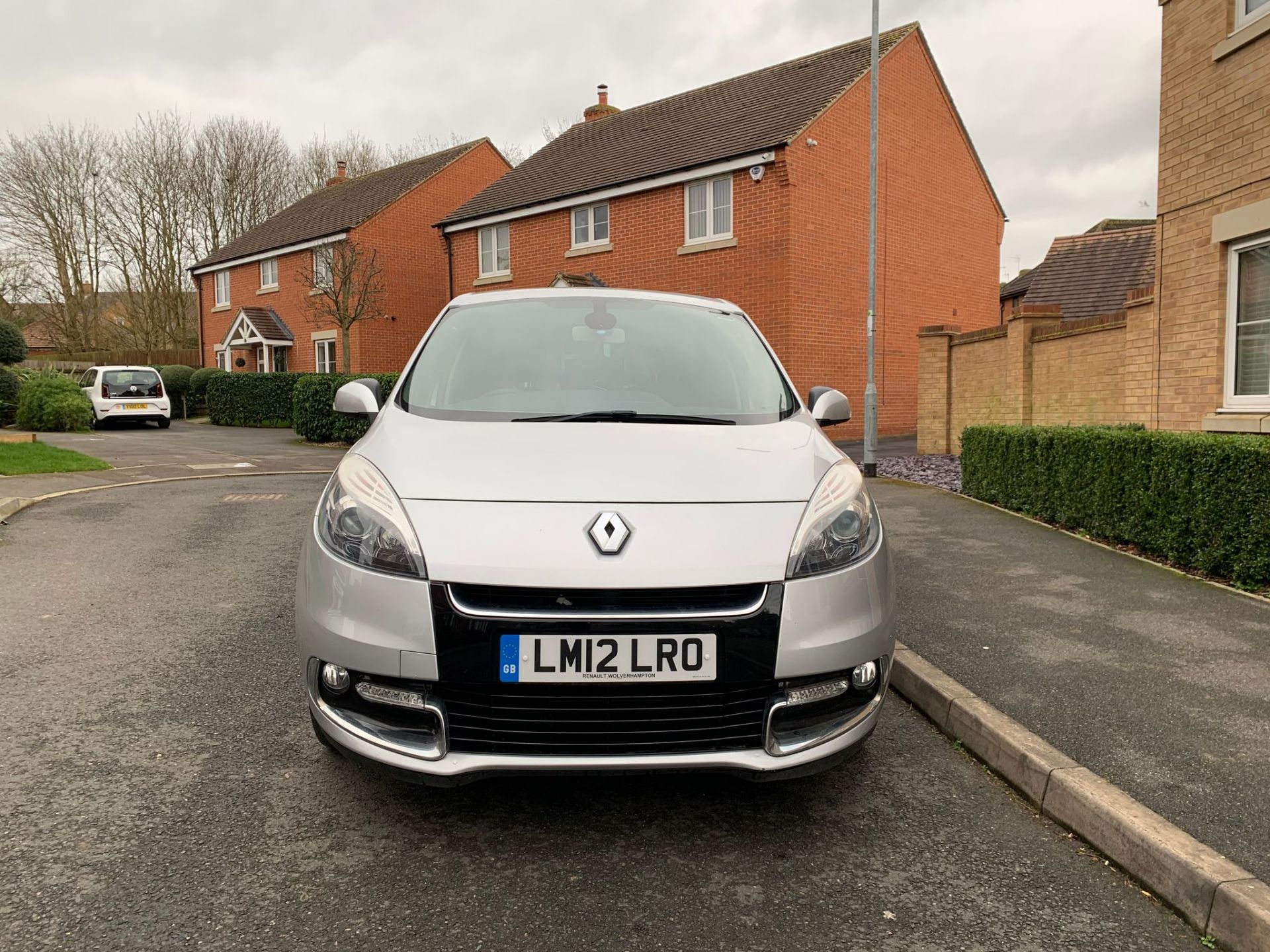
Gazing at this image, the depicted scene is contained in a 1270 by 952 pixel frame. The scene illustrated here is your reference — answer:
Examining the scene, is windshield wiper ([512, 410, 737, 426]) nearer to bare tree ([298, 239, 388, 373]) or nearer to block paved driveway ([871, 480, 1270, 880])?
block paved driveway ([871, 480, 1270, 880])

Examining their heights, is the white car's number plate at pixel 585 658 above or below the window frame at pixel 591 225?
below

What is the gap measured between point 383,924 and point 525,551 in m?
0.99

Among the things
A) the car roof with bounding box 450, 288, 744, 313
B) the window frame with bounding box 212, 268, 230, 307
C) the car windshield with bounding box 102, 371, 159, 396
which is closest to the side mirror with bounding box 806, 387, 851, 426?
the car roof with bounding box 450, 288, 744, 313

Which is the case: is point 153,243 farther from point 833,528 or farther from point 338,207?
point 833,528

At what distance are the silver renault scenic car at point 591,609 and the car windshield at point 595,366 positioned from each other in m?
0.48

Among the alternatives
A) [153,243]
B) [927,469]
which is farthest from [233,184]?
[927,469]

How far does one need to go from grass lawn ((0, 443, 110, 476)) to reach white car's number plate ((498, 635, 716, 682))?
1144 centimetres

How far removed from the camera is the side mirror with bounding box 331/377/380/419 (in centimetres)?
382

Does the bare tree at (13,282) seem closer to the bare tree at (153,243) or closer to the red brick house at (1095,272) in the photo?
the bare tree at (153,243)

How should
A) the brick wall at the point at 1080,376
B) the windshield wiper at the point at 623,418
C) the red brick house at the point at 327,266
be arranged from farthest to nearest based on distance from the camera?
the red brick house at the point at 327,266 < the brick wall at the point at 1080,376 < the windshield wiper at the point at 623,418

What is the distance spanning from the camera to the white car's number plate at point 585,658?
246 centimetres

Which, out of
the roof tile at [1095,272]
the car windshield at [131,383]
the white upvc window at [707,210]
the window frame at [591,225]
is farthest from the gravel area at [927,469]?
the car windshield at [131,383]

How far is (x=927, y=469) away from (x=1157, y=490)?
6.71 m

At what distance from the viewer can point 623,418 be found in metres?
3.35
